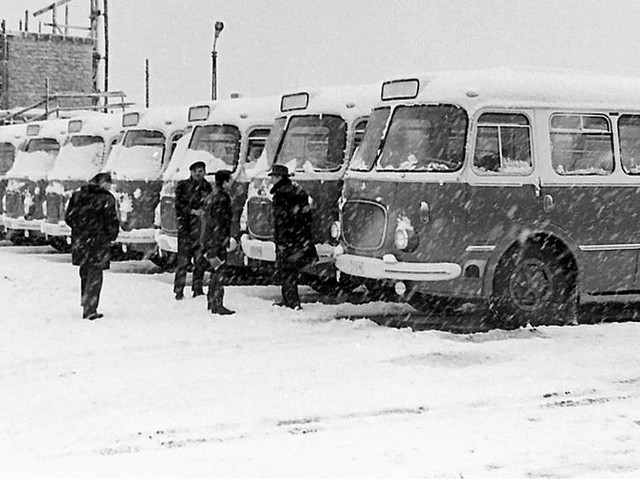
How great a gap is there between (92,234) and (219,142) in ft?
14.1

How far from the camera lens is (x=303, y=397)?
8.59 m

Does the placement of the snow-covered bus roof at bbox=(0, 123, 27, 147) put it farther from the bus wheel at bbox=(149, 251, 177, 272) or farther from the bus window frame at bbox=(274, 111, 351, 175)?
the bus window frame at bbox=(274, 111, 351, 175)

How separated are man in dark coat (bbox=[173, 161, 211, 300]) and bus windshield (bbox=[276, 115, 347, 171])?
1149 millimetres

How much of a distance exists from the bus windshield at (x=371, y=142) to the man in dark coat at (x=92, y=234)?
9.57 ft

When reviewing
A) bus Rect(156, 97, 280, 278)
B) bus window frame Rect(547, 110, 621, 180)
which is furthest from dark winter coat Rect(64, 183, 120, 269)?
bus window frame Rect(547, 110, 621, 180)

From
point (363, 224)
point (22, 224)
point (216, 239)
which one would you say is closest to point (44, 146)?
point (22, 224)

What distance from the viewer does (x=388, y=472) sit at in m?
6.60

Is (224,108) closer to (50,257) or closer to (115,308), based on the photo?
(115,308)

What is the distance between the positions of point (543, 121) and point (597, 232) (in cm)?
144

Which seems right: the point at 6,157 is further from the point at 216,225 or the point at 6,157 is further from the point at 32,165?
the point at 216,225

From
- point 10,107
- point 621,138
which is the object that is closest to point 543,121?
point 621,138

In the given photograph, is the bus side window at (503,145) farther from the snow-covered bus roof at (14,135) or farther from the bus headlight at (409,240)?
the snow-covered bus roof at (14,135)

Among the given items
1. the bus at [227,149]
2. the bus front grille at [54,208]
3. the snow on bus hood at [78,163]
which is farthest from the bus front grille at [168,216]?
the bus front grille at [54,208]

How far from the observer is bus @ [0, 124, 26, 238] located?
23156 mm
